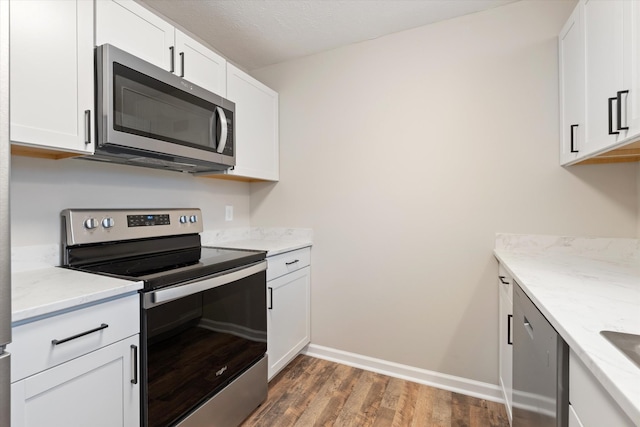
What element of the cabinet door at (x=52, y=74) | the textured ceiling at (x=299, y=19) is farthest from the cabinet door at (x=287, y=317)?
the textured ceiling at (x=299, y=19)

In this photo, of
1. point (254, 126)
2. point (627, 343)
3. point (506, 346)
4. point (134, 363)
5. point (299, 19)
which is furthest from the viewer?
point (254, 126)

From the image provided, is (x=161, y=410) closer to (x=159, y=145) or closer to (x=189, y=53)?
(x=159, y=145)

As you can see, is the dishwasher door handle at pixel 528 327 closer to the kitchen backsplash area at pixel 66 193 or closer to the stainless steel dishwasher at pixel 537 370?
the stainless steel dishwasher at pixel 537 370

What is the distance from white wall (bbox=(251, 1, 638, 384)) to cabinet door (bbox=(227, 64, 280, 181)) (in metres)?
0.12

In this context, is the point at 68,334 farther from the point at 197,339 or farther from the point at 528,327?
the point at 528,327

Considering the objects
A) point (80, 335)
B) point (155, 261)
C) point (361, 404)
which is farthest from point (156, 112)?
point (361, 404)

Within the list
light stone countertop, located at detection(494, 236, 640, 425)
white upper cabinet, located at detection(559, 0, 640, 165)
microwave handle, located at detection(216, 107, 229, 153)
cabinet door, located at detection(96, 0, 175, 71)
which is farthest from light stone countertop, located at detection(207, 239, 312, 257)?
white upper cabinet, located at detection(559, 0, 640, 165)

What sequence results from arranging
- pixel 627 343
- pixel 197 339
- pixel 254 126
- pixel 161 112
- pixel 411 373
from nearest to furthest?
1. pixel 627 343
2. pixel 197 339
3. pixel 161 112
4. pixel 411 373
5. pixel 254 126

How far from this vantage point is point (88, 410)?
3.19 feet

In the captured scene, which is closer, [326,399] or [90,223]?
[90,223]

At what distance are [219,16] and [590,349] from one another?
2.39m

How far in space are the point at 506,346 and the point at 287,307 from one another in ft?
4.49

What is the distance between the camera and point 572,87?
1.54m

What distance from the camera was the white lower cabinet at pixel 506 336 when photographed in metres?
1.53
